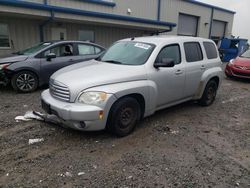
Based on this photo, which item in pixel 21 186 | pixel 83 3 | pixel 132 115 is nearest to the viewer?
pixel 21 186

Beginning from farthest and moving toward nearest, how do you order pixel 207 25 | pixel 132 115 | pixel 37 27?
pixel 207 25
pixel 37 27
pixel 132 115

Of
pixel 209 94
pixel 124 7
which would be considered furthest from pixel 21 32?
pixel 209 94

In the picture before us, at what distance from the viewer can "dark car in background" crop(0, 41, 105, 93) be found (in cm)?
662

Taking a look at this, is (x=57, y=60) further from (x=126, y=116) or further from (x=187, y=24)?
(x=187, y=24)

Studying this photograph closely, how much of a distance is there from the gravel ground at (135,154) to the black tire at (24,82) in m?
1.53

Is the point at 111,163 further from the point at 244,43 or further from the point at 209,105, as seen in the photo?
the point at 244,43

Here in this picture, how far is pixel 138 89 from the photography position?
404cm

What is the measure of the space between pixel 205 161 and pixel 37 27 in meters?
10.6

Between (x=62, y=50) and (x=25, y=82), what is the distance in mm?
1602

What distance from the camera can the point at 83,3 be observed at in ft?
40.4

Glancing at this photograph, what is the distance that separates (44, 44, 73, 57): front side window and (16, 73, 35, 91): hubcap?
3.10 ft

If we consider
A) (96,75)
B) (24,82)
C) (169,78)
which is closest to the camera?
(96,75)

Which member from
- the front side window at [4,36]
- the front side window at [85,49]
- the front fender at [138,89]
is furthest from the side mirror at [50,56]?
the front side window at [4,36]

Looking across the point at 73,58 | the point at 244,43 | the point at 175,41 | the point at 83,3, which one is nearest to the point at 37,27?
the point at 83,3
